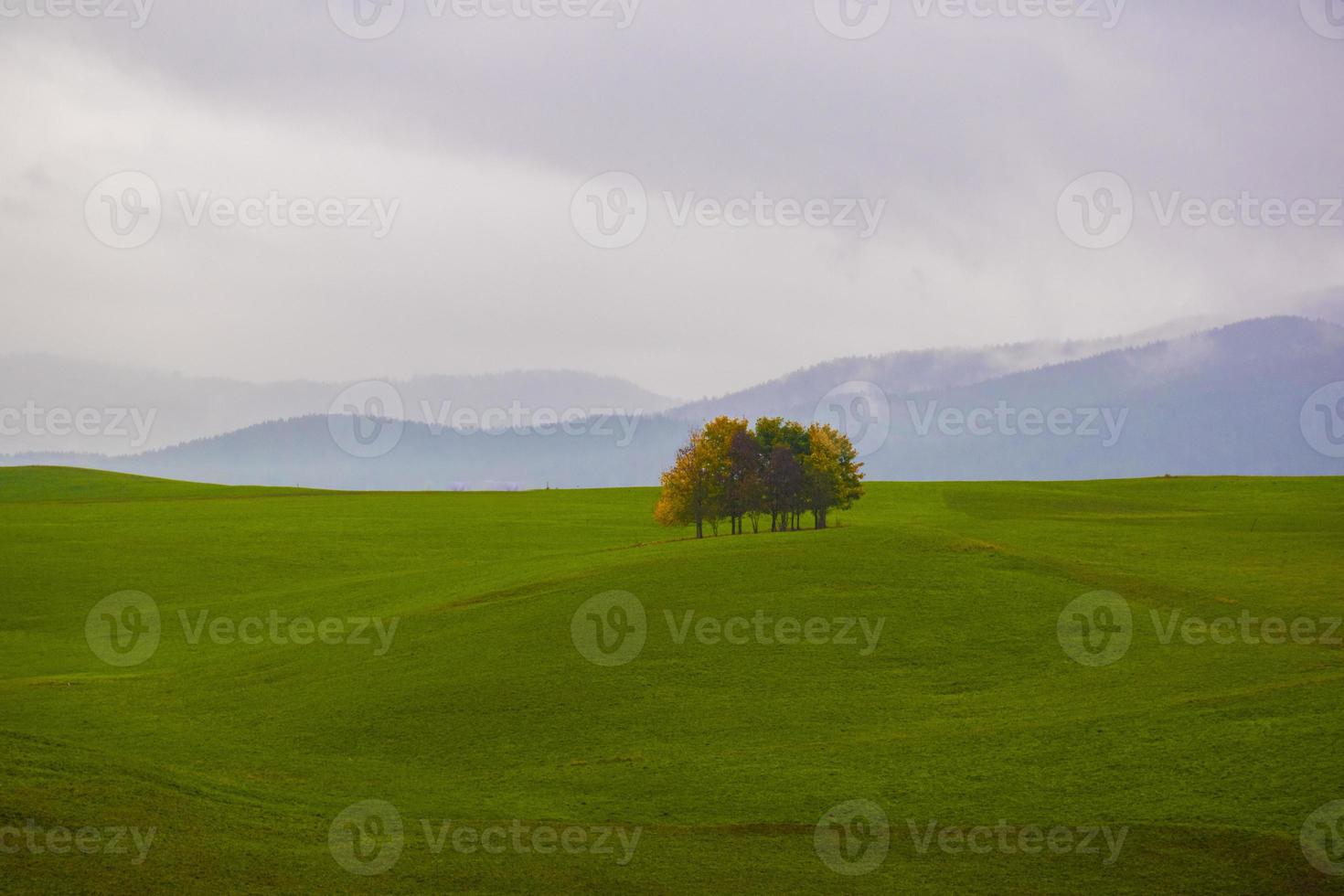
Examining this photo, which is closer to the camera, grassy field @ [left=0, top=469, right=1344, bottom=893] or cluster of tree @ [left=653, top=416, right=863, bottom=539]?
grassy field @ [left=0, top=469, right=1344, bottom=893]

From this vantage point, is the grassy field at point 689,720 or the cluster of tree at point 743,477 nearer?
the grassy field at point 689,720

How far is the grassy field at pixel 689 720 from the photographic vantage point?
19.5 metres

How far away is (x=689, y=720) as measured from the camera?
30.5 m

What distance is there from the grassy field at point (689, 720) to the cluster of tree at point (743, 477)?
9235mm

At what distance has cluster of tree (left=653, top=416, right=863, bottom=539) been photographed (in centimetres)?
6625

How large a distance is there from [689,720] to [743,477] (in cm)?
3680

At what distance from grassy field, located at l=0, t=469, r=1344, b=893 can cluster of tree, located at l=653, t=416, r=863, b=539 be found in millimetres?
9235

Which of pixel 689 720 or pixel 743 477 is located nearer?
pixel 689 720

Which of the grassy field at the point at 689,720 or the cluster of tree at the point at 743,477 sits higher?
the cluster of tree at the point at 743,477

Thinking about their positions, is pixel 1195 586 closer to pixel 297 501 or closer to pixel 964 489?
pixel 964 489

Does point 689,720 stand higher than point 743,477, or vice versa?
point 743,477

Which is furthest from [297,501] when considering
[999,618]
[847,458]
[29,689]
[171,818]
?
[171,818]

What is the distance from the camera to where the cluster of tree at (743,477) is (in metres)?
66.2

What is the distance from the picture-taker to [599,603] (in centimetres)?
4156
